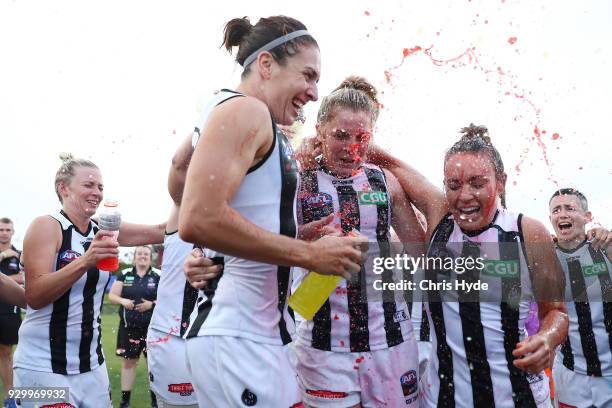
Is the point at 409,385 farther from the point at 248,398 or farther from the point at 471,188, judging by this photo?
the point at 248,398

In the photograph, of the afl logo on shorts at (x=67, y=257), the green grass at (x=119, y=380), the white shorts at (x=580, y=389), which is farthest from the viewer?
the green grass at (x=119, y=380)

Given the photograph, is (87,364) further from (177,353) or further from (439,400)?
(439,400)

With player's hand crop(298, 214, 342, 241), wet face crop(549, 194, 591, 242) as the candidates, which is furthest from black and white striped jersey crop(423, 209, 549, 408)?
wet face crop(549, 194, 591, 242)

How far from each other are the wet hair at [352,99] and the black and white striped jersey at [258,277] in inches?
53.3

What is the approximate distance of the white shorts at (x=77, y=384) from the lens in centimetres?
414

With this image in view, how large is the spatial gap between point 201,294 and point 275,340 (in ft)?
1.33

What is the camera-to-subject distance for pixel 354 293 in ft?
12.1

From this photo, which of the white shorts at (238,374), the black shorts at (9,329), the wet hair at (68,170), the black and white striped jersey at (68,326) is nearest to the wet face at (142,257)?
the black shorts at (9,329)

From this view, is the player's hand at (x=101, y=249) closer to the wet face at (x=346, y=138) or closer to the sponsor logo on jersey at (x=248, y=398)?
the wet face at (x=346, y=138)

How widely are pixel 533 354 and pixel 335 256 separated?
1.11 meters

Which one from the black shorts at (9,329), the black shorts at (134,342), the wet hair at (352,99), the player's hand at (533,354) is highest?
the wet hair at (352,99)

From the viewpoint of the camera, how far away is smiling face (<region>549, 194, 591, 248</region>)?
6.08 m

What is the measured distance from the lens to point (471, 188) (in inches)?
126

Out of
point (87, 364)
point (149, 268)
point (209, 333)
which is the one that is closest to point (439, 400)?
point (209, 333)
